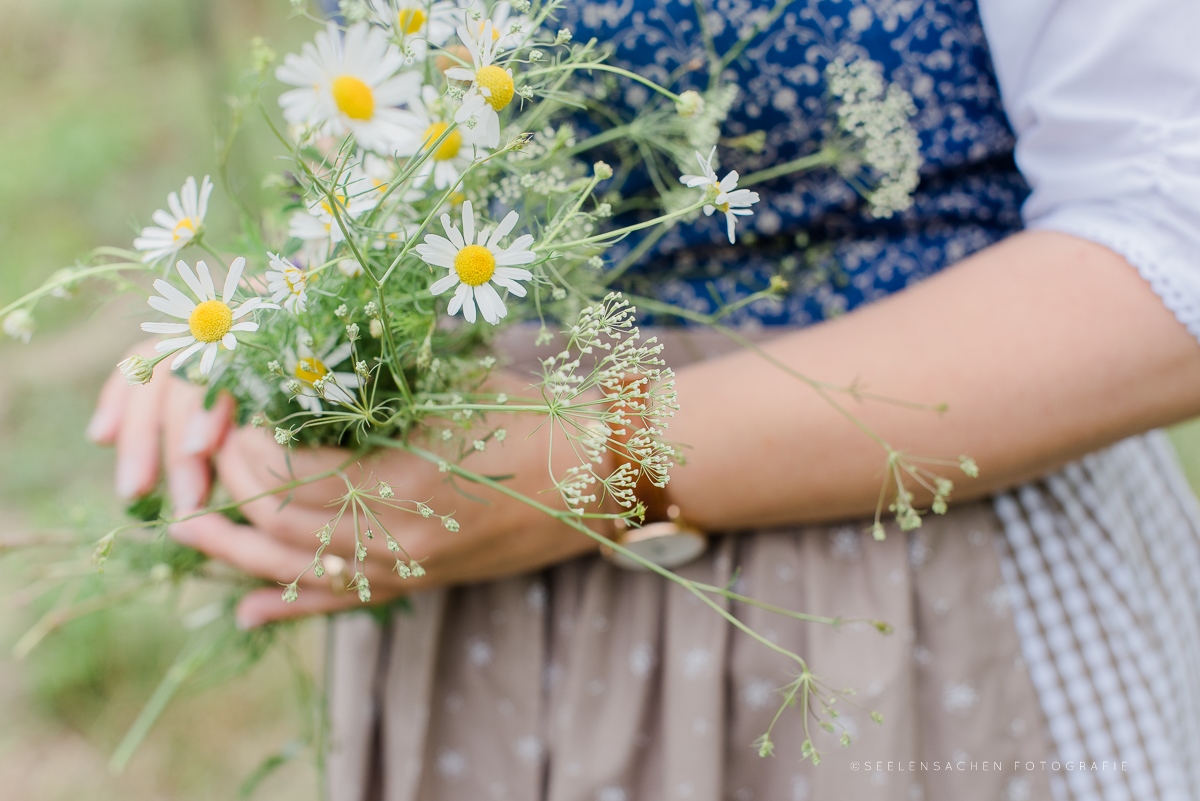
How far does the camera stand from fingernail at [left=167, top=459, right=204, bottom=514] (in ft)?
1.74

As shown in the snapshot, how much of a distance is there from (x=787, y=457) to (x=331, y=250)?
27 cm

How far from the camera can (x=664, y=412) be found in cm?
28

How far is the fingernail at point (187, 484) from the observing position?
53 centimetres


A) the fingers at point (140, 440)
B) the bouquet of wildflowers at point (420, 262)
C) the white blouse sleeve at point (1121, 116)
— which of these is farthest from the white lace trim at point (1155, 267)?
the fingers at point (140, 440)

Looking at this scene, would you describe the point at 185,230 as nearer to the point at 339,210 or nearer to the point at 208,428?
the point at 339,210

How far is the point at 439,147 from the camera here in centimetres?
32

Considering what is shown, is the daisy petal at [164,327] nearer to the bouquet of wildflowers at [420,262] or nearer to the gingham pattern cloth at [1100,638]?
the bouquet of wildflowers at [420,262]

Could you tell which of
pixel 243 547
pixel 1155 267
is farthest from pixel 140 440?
pixel 1155 267

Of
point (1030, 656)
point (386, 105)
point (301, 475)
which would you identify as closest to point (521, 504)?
point (301, 475)

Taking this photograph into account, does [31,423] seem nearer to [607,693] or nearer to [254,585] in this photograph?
[254,585]

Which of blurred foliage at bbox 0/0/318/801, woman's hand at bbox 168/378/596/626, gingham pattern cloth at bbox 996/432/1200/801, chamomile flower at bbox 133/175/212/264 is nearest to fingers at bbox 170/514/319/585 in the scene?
woman's hand at bbox 168/378/596/626

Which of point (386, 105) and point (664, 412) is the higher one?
point (386, 105)

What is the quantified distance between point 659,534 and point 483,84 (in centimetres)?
30

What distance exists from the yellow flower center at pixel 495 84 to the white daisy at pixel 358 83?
0.07 metres
